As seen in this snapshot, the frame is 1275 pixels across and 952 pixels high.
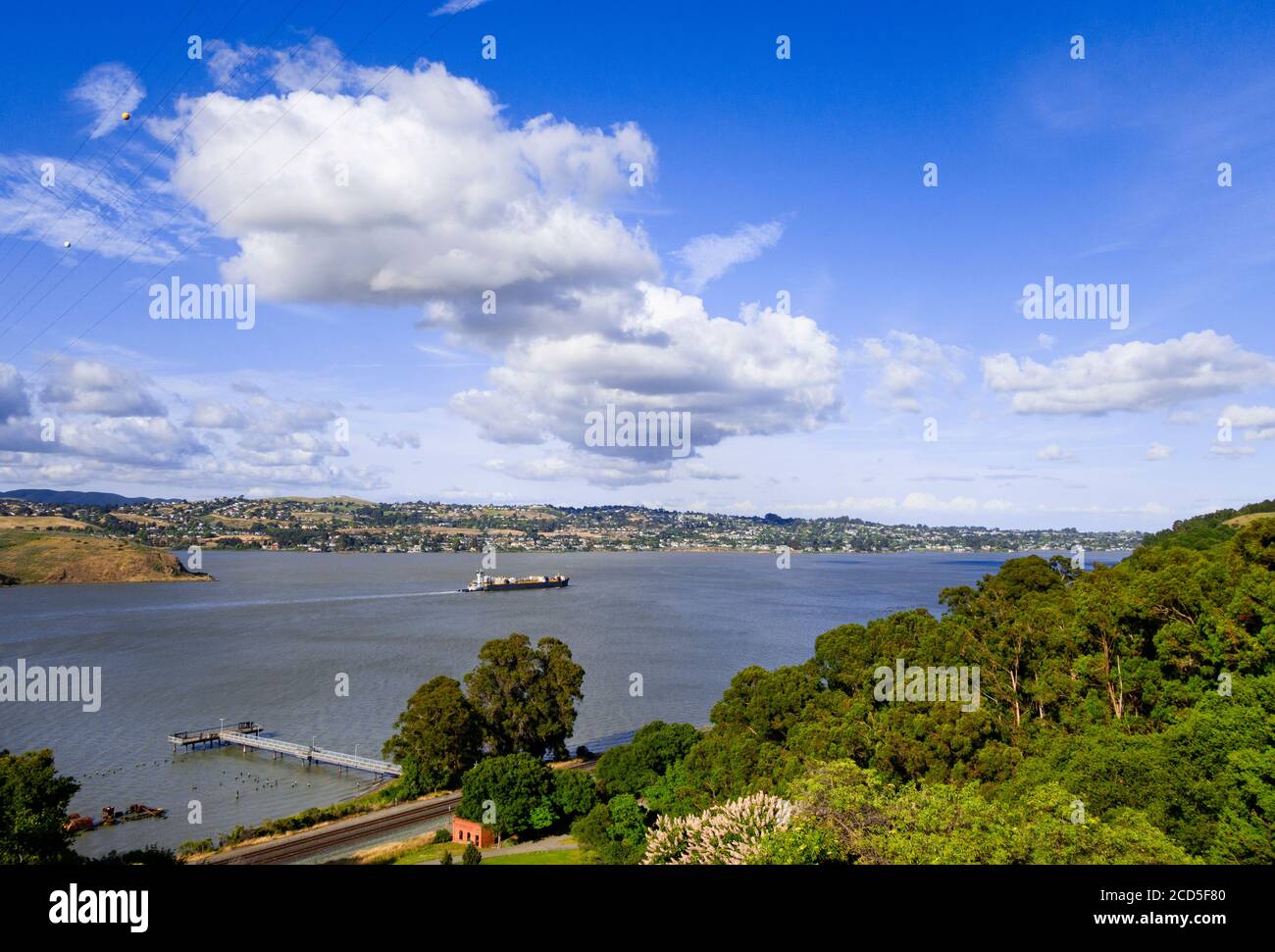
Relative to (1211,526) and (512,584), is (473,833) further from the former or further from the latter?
(512,584)

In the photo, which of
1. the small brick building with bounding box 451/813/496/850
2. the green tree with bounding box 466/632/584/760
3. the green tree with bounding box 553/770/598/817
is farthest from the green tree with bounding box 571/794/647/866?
the green tree with bounding box 466/632/584/760

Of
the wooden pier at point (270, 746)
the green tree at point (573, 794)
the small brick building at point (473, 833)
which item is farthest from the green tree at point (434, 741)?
the green tree at point (573, 794)

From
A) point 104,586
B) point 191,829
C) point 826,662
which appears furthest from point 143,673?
point 104,586

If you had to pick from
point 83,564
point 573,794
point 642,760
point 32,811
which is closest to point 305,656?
point 573,794

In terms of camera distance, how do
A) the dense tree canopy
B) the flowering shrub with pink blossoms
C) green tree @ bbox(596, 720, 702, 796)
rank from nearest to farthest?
the flowering shrub with pink blossoms < the dense tree canopy < green tree @ bbox(596, 720, 702, 796)

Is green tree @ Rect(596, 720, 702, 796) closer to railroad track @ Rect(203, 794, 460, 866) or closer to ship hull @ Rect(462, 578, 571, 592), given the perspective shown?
railroad track @ Rect(203, 794, 460, 866)
